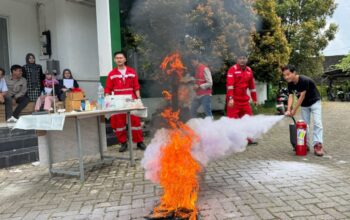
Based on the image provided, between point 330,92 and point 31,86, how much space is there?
25.5 meters

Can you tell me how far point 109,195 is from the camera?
182 inches

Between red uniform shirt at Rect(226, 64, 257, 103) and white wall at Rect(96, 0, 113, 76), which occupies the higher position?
white wall at Rect(96, 0, 113, 76)

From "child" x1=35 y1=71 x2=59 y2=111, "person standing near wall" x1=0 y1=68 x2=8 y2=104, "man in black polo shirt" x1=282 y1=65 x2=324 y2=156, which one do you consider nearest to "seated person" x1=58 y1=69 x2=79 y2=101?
"child" x1=35 y1=71 x2=59 y2=111

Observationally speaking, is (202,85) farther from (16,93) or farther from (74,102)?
(16,93)

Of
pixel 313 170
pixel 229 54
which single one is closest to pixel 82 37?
pixel 229 54

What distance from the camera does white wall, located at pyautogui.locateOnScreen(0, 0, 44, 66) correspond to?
9.69m

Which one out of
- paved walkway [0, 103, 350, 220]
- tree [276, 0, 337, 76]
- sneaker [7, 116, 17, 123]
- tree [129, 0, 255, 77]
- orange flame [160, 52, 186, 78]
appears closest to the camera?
paved walkway [0, 103, 350, 220]

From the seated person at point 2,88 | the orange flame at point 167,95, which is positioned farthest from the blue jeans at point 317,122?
the seated person at point 2,88

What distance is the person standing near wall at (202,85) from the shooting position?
7.64m

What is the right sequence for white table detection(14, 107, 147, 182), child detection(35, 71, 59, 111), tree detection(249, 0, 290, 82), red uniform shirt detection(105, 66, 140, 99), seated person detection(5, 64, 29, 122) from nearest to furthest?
white table detection(14, 107, 147, 182) < red uniform shirt detection(105, 66, 140, 99) < seated person detection(5, 64, 29, 122) < child detection(35, 71, 59, 111) < tree detection(249, 0, 290, 82)

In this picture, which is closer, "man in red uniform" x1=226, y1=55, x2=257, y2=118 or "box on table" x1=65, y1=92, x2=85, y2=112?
"box on table" x1=65, y1=92, x2=85, y2=112

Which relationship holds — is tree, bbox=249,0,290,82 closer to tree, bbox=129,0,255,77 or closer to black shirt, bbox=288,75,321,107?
tree, bbox=129,0,255,77

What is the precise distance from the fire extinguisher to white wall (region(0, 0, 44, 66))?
788 centimetres

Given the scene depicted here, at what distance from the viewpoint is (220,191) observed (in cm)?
455
